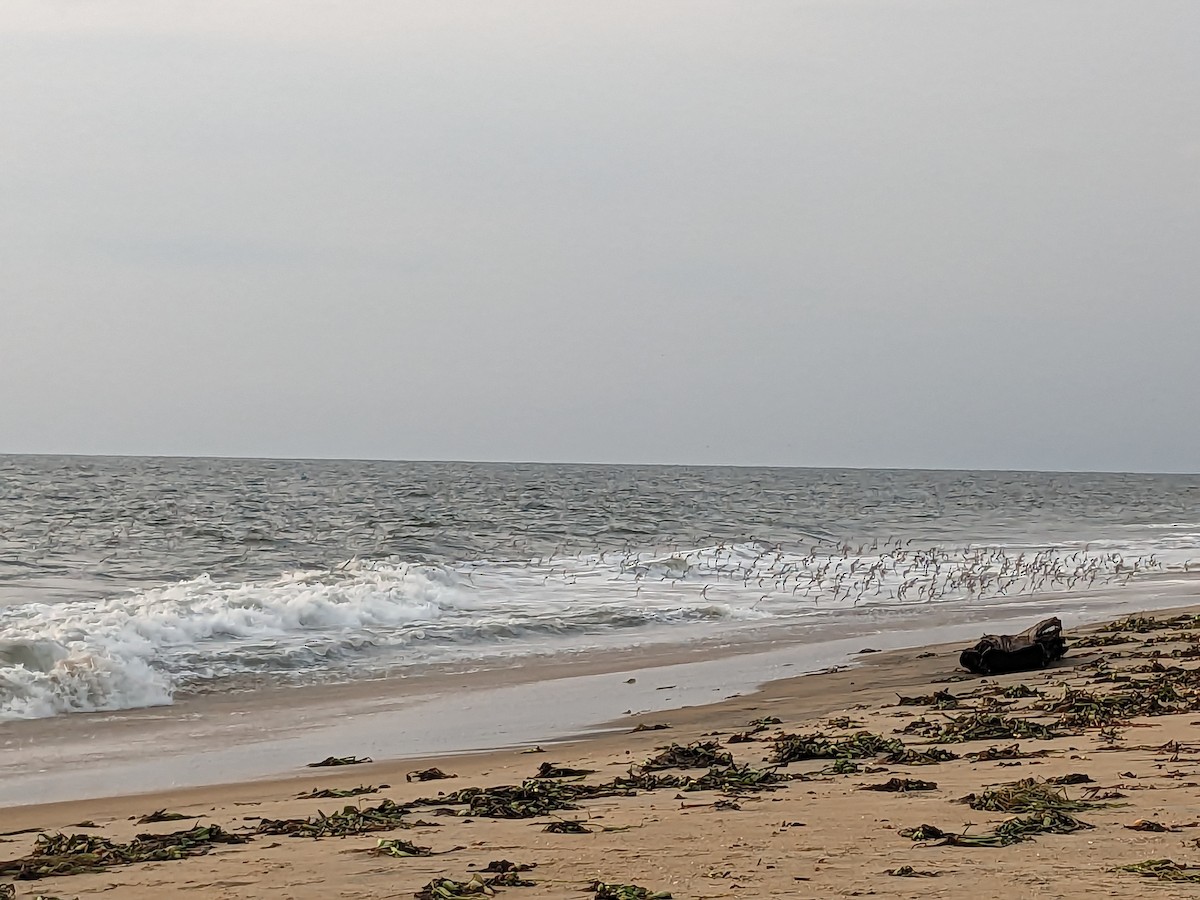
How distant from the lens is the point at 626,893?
455cm

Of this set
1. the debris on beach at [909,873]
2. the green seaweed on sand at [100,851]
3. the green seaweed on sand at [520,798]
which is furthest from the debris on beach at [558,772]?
the debris on beach at [909,873]

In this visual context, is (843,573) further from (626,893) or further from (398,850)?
(626,893)

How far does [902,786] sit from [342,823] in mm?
2951

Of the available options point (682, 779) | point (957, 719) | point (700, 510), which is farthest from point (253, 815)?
point (700, 510)

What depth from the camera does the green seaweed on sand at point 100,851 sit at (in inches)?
211

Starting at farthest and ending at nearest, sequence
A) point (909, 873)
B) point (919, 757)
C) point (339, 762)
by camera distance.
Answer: point (339, 762), point (919, 757), point (909, 873)

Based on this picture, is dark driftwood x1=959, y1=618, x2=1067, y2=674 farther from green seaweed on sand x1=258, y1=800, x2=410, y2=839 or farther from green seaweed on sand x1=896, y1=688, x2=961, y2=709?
green seaweed on sand x1=258, y1=800, x2=410, y2=839

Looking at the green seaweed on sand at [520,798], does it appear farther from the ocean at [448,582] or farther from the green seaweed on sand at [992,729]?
the ocean at [448,582]

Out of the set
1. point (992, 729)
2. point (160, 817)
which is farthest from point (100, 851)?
point (992, 729)

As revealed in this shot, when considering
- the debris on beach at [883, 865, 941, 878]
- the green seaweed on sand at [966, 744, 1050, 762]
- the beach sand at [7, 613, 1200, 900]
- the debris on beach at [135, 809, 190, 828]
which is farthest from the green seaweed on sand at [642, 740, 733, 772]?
the debris on beach at [135, 809, 190, 828]

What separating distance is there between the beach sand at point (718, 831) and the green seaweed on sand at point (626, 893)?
0.30 feet

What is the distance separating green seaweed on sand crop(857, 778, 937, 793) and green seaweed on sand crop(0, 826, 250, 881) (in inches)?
129

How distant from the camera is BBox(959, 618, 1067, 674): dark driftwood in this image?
11320mm

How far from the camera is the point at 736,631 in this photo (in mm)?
16750
